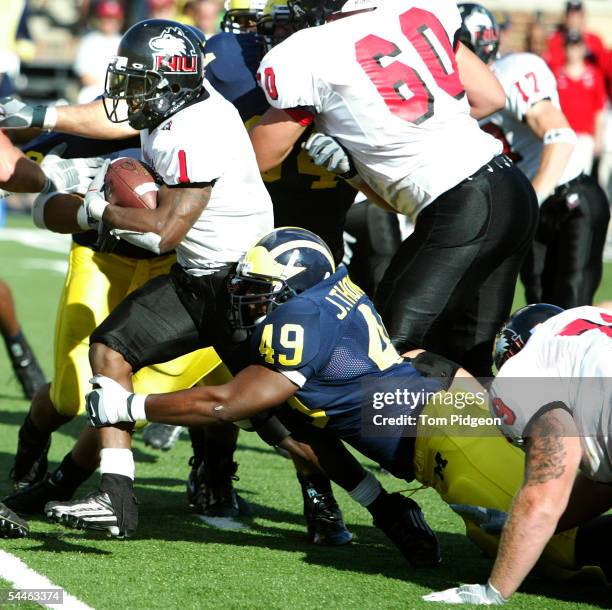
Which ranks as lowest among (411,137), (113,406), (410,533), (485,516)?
(410,533)

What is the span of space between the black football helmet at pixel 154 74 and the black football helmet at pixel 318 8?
53 cm

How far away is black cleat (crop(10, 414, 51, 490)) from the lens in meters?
4.92

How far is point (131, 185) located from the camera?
13.9ft

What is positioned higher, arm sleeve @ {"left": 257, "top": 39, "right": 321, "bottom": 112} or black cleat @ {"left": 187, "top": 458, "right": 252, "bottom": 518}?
arm sleeve @ {"left": 257, "top": 39, "right": 321, "bottom": 112}

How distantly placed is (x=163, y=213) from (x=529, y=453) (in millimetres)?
1486

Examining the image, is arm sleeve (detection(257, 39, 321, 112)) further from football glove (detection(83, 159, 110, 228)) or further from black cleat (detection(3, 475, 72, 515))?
black cleat (detection(3, 475, 72, 515))

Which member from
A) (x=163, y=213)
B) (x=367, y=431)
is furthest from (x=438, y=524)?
(x=163, y=213)

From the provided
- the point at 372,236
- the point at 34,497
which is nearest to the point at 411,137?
the point at 372,236

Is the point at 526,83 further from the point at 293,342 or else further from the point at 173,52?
the point at 293,342

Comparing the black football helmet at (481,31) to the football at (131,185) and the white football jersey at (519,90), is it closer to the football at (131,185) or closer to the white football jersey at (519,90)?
the white football jersey at (519,90)

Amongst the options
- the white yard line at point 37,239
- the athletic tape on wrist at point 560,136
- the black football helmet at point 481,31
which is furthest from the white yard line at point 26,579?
the white yard line at point 37,239

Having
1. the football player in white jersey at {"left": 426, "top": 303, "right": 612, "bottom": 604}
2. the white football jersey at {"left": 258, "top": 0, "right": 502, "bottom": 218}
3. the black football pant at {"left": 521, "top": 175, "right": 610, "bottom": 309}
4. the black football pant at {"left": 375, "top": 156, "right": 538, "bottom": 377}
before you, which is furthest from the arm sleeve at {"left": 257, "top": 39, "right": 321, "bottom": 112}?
the black football pant at {"left": 521, "top": 175, "right": 610, "bottom": 309}

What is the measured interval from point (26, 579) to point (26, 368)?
3.22 metres

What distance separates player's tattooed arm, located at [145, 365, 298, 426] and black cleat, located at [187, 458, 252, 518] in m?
0.87
